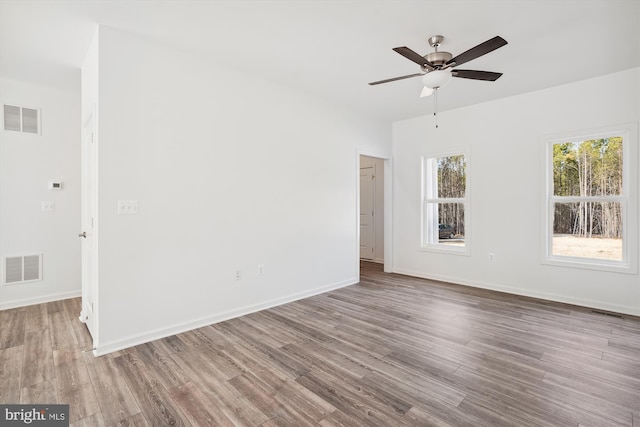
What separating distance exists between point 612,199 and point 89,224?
19.1 ft

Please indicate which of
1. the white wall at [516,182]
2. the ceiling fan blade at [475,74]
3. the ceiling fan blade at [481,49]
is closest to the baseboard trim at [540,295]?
the white wall at [516,182]

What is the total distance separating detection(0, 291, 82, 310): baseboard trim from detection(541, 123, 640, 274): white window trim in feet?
20.8

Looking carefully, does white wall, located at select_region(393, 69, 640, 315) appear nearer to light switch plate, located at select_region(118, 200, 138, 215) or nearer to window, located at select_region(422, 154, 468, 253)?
window, located at select_region(422, 154, 468, 253)

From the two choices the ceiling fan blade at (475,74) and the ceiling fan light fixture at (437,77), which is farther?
the ceiling fan blade at (475,74)

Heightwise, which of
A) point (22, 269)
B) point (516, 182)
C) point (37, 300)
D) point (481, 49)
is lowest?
point (37, 300)

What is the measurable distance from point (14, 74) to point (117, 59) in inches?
74.7

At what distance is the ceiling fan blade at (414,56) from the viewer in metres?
2.49

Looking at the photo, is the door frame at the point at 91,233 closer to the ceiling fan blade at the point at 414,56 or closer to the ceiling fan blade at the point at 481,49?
the ceiling fan blade at the point at 414,56

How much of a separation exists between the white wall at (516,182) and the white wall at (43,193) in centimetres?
511

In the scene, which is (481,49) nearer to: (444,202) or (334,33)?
(334,33)

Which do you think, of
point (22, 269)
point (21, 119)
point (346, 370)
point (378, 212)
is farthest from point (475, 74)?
point (22, 269)

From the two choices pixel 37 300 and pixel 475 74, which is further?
pixel 37 300

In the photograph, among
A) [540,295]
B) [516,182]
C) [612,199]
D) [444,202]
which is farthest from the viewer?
[444,202]

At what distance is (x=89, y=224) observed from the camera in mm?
3137
